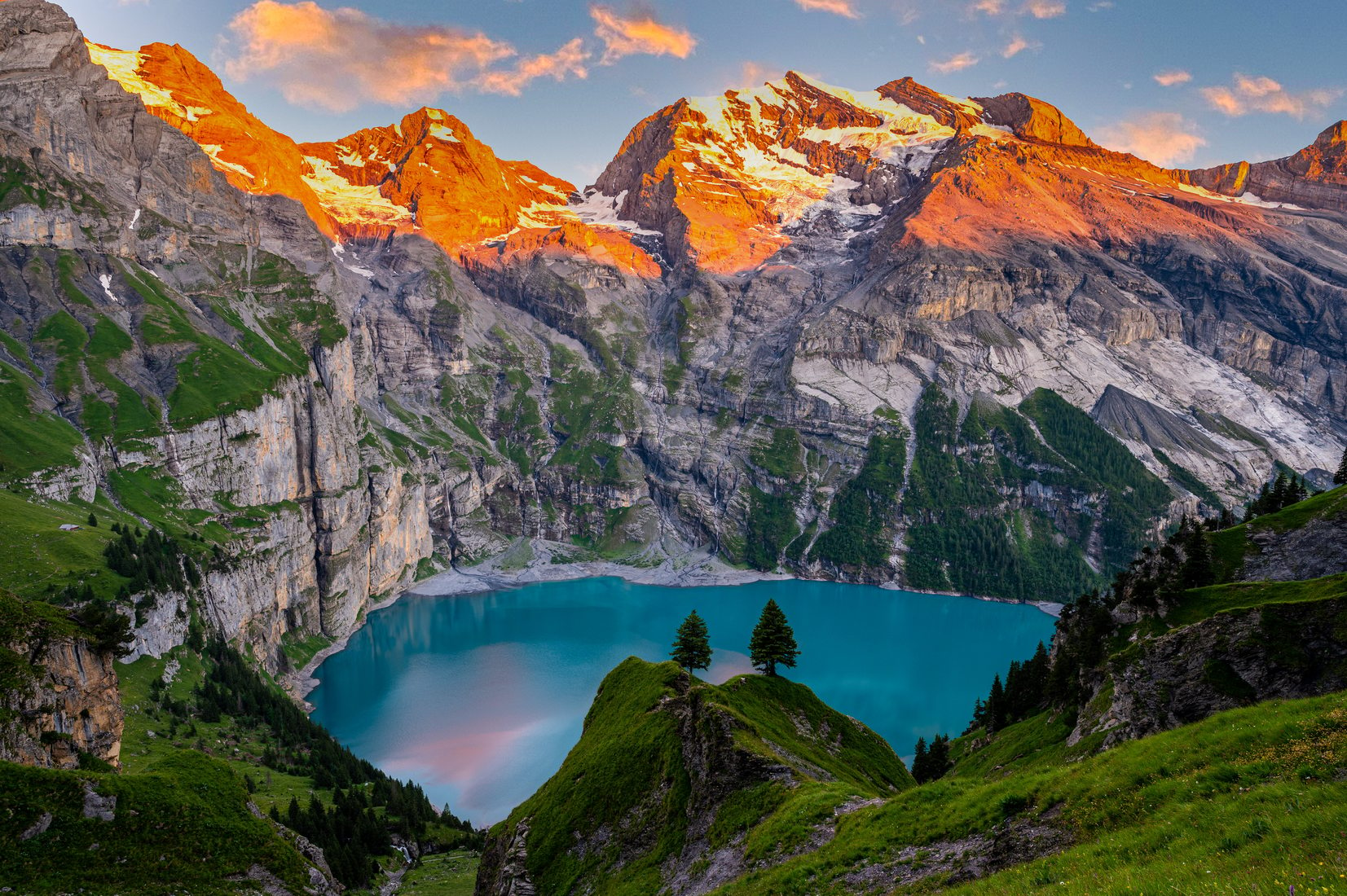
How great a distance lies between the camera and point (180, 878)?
28.6 meters

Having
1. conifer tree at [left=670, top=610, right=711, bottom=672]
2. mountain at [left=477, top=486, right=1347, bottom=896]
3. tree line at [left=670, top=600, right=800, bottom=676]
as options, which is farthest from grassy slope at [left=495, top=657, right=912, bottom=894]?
tree line at [left=670, top=600, right=800, bottom=676]

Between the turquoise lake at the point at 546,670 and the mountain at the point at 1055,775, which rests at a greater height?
the mountain at the point at 1055,775

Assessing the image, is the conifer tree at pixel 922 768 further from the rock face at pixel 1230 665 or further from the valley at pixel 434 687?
the rock face at pixel 1230 665

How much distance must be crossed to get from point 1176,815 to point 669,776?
2506cm

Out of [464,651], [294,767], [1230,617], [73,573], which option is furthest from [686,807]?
[464,651]

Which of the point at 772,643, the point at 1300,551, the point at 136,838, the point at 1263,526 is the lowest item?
the point at 136,838

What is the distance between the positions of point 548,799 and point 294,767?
178 feet

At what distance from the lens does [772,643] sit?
48.4 m

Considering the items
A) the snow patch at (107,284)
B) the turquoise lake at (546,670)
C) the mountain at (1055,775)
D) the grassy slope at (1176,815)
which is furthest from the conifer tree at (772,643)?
the snow patch at (107,284)

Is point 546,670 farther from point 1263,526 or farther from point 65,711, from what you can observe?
point 1263,526

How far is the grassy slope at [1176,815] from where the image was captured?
12.6 meters

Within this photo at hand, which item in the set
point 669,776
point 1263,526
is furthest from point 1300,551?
point 669,776

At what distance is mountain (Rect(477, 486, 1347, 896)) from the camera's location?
50.3 ft

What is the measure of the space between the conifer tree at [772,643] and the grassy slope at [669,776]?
2329 mm
